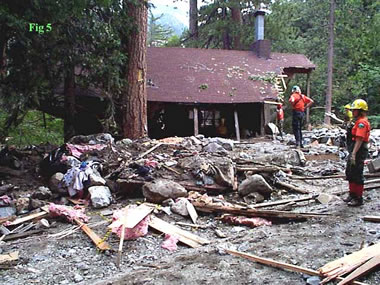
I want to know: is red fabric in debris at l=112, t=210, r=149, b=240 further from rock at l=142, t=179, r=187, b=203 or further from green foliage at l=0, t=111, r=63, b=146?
green foliage at l=0, t=111, r=63, b=146

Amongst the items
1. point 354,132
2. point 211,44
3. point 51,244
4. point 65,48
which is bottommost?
point 51,244

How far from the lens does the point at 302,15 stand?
32.5 m

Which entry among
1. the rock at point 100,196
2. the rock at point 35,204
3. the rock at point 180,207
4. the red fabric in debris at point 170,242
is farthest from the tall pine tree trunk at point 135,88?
the red fabric in debris at point 170,242

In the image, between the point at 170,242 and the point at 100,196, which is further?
the point at 100,196

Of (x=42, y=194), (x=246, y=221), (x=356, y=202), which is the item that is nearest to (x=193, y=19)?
(x=42, y=194)

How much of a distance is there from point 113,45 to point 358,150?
8.33 metres

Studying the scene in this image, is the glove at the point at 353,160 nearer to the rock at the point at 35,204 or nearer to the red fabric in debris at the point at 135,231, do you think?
the red fabric in debris at the point at 135,231

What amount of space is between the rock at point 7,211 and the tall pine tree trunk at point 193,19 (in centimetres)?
2296

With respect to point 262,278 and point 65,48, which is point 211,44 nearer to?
point 65,48

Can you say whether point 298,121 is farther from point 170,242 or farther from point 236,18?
point 236,18

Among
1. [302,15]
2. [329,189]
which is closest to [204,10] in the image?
[302,15]

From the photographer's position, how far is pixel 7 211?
6.54 metres

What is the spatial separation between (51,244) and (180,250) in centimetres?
180

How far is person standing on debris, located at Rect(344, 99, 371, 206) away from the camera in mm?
5754
